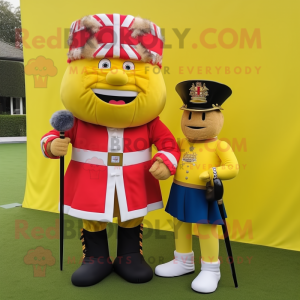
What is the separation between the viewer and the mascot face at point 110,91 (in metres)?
2.17

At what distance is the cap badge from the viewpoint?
224cm

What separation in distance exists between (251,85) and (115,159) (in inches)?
52.1

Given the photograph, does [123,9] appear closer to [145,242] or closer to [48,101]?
[48,101]

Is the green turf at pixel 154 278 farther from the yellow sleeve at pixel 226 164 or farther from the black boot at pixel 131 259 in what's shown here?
the yellow sleeve at pixel 226 164

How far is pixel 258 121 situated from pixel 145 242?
1.39m

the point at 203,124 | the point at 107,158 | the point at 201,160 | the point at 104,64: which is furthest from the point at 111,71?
the point at 201,160

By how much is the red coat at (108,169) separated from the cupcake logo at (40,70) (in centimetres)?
160

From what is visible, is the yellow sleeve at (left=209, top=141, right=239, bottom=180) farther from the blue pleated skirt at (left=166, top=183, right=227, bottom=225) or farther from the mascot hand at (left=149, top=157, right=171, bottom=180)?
the mascot hand at (left=149, top=157, right=171, bottom=180)

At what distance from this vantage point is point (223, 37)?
2.95 metres

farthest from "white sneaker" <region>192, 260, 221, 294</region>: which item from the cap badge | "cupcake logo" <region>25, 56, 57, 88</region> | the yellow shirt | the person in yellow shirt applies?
"cupcake logo" <region>25, 56, 57, 88</region>

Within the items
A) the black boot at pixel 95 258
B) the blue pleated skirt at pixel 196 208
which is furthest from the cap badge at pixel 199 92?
the black boot at pixel 95 258

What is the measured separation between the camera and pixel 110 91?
7.13 feet

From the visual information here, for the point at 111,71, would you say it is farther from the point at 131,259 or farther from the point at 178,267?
the point at 178,267

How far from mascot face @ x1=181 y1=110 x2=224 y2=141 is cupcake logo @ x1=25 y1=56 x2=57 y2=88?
6.57 ft
